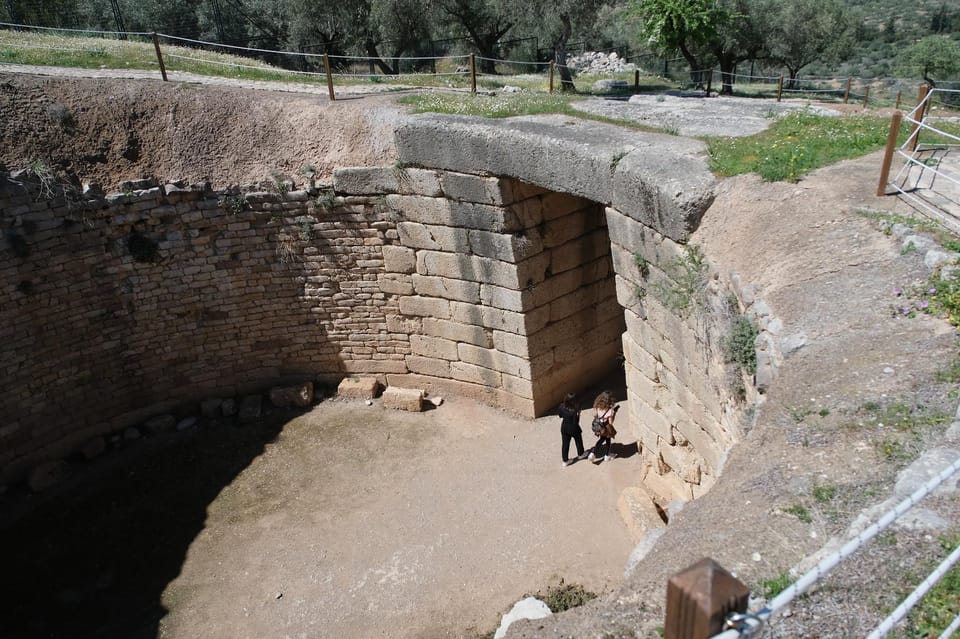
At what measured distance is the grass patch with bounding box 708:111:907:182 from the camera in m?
6.19

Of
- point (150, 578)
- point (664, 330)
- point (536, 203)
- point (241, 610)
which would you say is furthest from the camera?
point (536, 203)

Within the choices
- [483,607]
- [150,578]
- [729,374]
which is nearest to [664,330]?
[729,374]

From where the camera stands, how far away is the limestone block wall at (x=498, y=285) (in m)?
8.70

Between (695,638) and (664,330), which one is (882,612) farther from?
(664,330)

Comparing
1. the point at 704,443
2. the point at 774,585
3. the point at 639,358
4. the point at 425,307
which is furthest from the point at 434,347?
the point at 774,585

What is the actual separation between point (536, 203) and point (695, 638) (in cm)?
712

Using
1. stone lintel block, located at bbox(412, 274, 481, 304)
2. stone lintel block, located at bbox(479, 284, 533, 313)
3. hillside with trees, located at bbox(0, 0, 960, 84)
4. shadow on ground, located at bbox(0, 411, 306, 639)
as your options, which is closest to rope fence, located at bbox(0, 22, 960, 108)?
hillside with trees, located at bbox(0, 0, 960, 84)

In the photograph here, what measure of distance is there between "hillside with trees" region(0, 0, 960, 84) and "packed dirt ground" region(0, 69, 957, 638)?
11.9 metres

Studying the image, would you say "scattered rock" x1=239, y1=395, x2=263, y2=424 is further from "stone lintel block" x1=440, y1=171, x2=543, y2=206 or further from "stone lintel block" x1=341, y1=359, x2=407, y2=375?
"stone lintel block" x1=440, y1=171, x2=543, y2=206

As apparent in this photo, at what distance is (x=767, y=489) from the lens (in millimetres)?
3436

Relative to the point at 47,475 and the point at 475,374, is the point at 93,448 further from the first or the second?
the point at 475,374

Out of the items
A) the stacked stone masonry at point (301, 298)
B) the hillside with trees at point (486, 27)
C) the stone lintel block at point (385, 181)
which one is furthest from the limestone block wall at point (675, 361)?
the hillside with trees at point (486, 27)

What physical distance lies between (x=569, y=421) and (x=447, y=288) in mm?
2491

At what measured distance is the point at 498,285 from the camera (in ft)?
29.7
